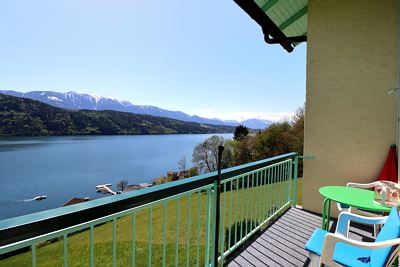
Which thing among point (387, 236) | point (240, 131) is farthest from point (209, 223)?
point (240, 131)

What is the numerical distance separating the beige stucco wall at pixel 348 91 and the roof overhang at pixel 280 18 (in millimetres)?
404

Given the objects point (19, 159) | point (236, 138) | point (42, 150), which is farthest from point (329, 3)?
point (42, 150)

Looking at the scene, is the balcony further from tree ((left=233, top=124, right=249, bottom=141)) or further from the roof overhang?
tree ((left=233, top=124, right=249, bottom=141))

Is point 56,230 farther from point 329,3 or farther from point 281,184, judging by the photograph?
point 329,3

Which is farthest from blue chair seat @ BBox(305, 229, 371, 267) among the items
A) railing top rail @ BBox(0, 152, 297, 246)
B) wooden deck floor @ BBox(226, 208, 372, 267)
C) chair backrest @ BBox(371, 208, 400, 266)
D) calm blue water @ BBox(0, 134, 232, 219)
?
calm blue water @ BBox(0, 134, 232, 219)

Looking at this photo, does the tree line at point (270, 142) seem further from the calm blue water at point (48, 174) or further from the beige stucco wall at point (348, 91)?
the calm blue water at point (48, 174)

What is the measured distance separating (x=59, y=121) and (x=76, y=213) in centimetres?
7979

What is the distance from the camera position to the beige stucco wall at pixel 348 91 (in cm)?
358

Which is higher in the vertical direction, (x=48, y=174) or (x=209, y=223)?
(x=209, y=223)

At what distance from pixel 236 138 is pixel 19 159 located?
5556 cm

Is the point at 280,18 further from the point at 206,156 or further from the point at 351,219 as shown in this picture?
the point at 206,156

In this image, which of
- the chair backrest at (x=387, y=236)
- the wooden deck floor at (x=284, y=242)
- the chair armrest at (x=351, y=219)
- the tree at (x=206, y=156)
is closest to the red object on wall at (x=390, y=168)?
the wooden deck floor at (x=284, y=242)

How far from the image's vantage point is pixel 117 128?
8531cm

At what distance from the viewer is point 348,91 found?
3834 millimetres
